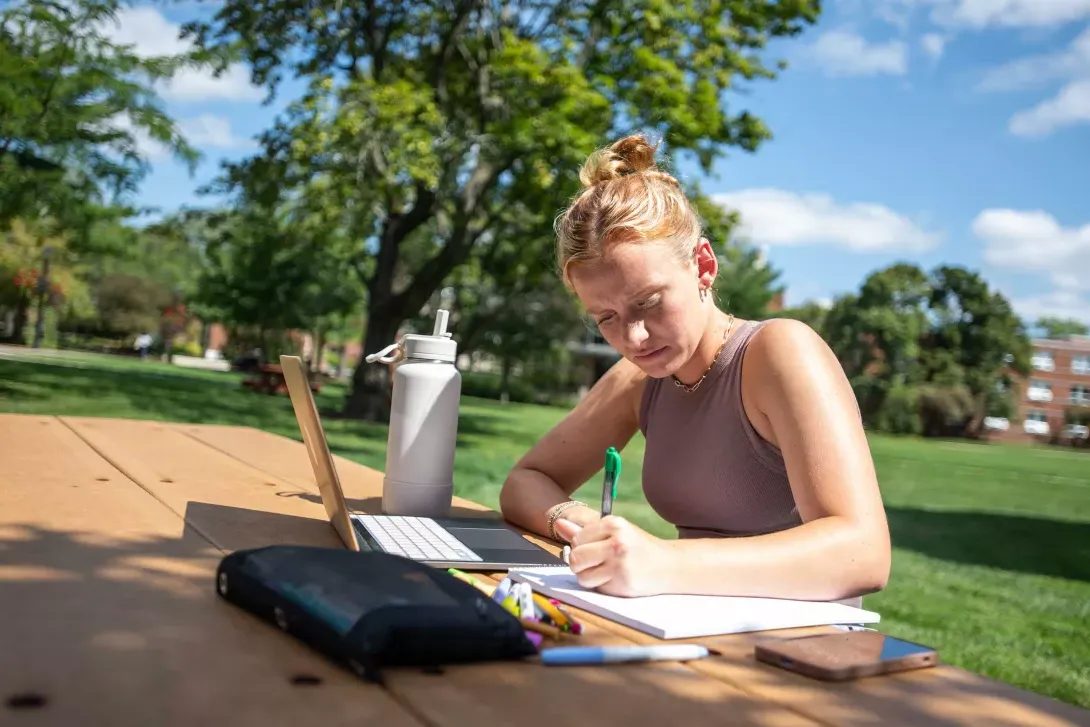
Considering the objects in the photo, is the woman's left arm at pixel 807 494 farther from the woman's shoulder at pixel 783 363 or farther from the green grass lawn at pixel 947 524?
the green grass lawn at pixel 947 524

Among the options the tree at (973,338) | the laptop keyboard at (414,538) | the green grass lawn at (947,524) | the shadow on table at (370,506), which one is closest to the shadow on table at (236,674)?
the laptop keyboard at (414,538)

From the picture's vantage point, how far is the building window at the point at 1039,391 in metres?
72.0

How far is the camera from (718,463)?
185cm

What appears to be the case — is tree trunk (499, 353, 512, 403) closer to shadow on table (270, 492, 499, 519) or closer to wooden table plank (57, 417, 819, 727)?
wooden table plank (57, 417, 819, 727)

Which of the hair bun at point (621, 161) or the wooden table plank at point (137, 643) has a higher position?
the hair bun at point (621, 161)

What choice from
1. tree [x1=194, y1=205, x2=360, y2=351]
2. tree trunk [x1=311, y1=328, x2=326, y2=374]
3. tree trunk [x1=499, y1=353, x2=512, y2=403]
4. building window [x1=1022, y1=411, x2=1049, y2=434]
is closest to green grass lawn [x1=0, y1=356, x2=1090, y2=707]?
tree [x1=194, y1=205, x2=360, y2=351]

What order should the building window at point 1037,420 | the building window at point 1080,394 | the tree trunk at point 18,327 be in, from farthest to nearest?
the building window at point 1080,394 → the building window at point 1037,420 → the tree trunk at point 18,327

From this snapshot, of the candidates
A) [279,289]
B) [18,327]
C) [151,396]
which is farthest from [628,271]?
[18,327]

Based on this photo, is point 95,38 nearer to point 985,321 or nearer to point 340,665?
point 340,665

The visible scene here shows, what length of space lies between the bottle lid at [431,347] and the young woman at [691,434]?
0.27 metres

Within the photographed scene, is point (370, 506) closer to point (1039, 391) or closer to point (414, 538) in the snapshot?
point (414, 538)

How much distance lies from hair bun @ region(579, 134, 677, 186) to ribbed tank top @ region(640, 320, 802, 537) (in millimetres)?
392

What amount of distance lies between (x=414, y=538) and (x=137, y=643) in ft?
2.34

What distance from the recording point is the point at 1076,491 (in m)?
15.5
